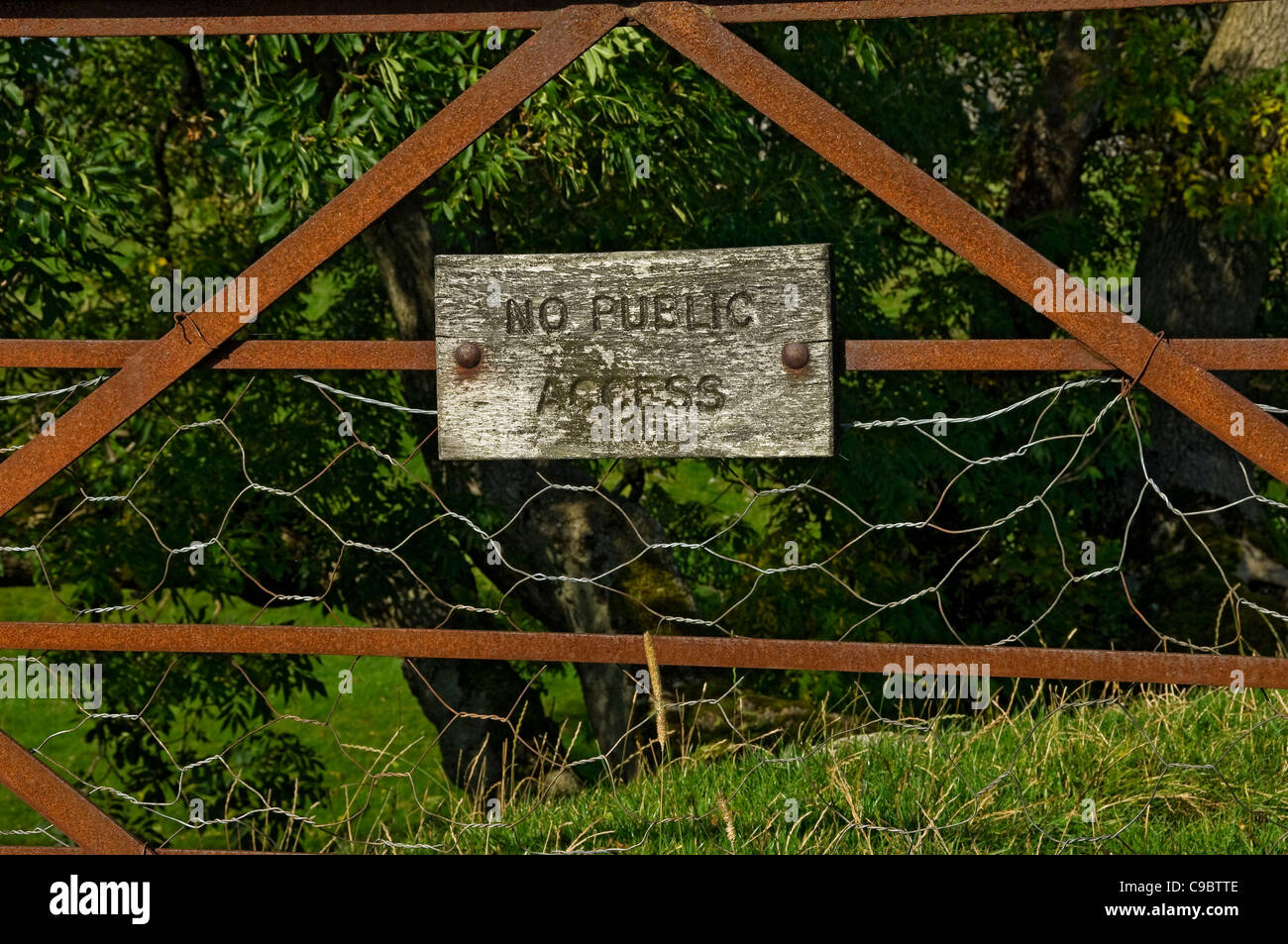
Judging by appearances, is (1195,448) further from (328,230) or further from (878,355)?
(328,230)

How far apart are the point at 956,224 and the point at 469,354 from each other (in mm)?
1083

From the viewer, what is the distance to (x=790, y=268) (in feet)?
9.95

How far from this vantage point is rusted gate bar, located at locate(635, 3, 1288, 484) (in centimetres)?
283

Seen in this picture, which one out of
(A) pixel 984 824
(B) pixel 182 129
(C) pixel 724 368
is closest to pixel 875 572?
(B) pixel 182 129

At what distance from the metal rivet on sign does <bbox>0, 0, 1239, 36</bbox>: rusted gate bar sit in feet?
2.24

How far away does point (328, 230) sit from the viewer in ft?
10.2

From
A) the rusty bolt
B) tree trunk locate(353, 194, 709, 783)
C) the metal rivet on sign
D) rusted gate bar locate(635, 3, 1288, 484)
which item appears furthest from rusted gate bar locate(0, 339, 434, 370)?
tree trunk locate(353, 194, 709, 783)

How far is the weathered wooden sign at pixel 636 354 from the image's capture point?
3.04 meters

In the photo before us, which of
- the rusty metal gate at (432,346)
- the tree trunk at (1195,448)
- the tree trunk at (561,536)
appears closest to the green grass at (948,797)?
the rusty metal gate at (432,346)

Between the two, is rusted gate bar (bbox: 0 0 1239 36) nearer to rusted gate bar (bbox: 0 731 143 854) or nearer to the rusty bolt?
the rusty bolt

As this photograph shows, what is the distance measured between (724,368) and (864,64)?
14.0ft

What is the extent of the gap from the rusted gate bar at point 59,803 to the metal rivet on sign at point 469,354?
52.7 inches

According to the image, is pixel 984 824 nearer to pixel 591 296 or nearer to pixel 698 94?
pixel 591 296

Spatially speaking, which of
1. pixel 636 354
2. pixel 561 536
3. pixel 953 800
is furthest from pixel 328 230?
pixel 561 536
